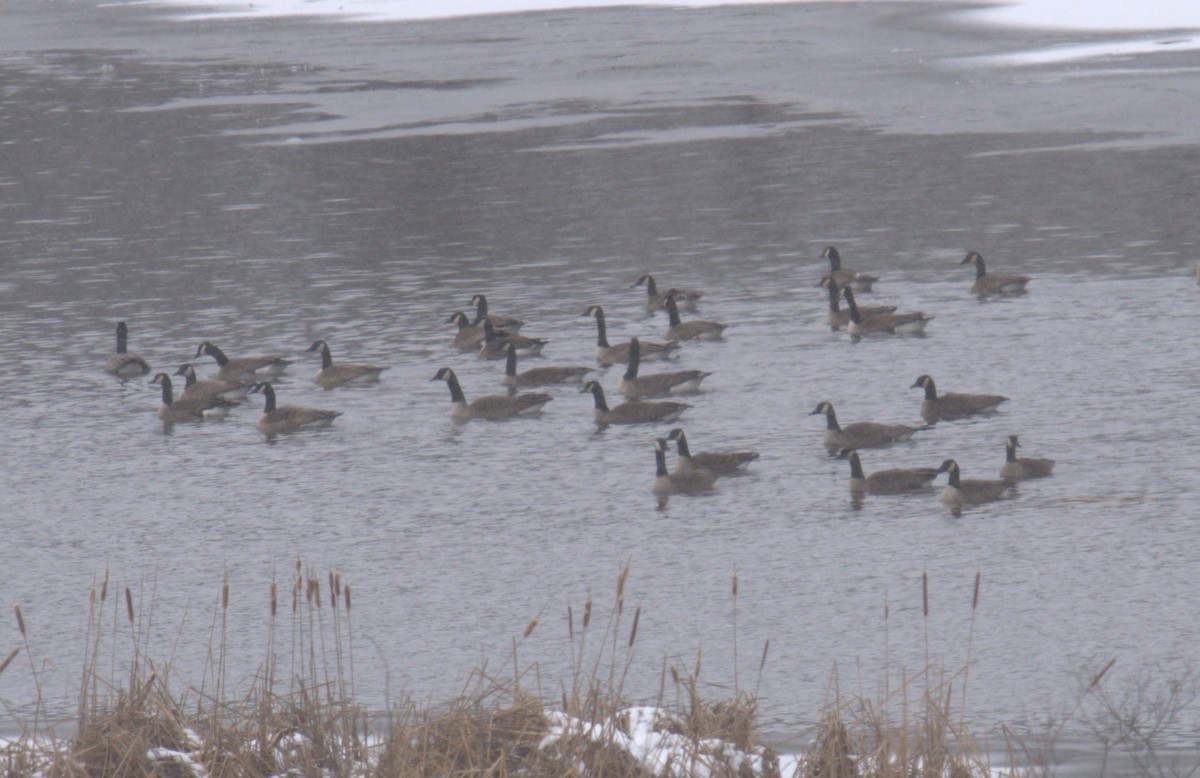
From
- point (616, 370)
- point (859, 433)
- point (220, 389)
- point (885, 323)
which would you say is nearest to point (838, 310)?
point (885, 323)

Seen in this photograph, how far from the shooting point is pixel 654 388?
17.5 metres

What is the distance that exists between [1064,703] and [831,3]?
51492mm

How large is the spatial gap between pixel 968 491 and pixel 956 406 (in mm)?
2597

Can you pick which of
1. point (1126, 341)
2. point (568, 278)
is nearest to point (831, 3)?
point (568, 278)

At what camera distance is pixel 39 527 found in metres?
13.5

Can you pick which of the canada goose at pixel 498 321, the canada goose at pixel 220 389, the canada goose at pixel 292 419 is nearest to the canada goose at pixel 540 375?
the canada goose at pixel 498 321

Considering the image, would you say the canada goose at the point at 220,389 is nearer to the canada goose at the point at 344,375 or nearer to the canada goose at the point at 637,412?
the canada goose at the point at 344,375

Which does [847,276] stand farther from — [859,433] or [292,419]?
[292,419]

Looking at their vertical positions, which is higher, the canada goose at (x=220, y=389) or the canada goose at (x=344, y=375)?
the canada goose at (x=344, y=375)

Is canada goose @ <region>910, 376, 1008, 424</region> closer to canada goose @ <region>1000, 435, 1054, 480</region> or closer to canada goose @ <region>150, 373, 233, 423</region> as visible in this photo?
canada goose @ <region>1000, 435, 1054, 480</region>

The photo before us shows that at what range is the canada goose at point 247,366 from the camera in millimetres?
18672

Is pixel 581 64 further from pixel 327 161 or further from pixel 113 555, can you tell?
pixel 113 555

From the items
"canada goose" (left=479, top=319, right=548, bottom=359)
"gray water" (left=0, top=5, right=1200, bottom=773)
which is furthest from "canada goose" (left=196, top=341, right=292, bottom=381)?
"canada goose" (left=479, top=319, right=548, bottom=359)

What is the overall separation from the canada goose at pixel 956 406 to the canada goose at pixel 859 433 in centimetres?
53
